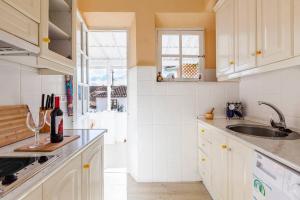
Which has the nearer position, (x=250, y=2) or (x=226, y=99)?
(x=250, y=2)

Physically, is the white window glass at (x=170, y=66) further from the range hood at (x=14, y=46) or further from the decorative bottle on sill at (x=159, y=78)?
the range hood at (x=14, y=46)

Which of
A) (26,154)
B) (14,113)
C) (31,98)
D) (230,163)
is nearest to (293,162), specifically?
(230,163)

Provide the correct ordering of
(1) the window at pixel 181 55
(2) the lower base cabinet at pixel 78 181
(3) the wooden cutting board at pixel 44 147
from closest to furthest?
(2) the lower base cabinet at pixel 78 181 → (3) the wooden cutting board at pixel 44 147 → (1) the window at pixel 181 55

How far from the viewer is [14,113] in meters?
1.46

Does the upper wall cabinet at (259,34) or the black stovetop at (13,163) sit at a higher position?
the upper wall cabinet at (259,34)

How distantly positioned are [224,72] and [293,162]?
166 cm

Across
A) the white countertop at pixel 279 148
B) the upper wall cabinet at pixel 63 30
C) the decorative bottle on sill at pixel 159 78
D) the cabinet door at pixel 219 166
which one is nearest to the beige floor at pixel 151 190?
the cabinet door at pixel 219 166

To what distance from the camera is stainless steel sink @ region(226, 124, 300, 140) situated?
167 cm

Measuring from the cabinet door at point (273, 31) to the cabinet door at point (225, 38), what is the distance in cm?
52

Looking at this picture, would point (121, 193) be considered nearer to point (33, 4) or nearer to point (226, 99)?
point (226, 99)

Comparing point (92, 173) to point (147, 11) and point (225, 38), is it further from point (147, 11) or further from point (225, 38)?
point (147, 11)

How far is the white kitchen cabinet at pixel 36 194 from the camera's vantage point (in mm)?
754

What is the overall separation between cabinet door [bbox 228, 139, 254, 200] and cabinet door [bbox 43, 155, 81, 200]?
109 cm

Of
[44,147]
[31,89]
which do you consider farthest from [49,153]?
[31,89]
